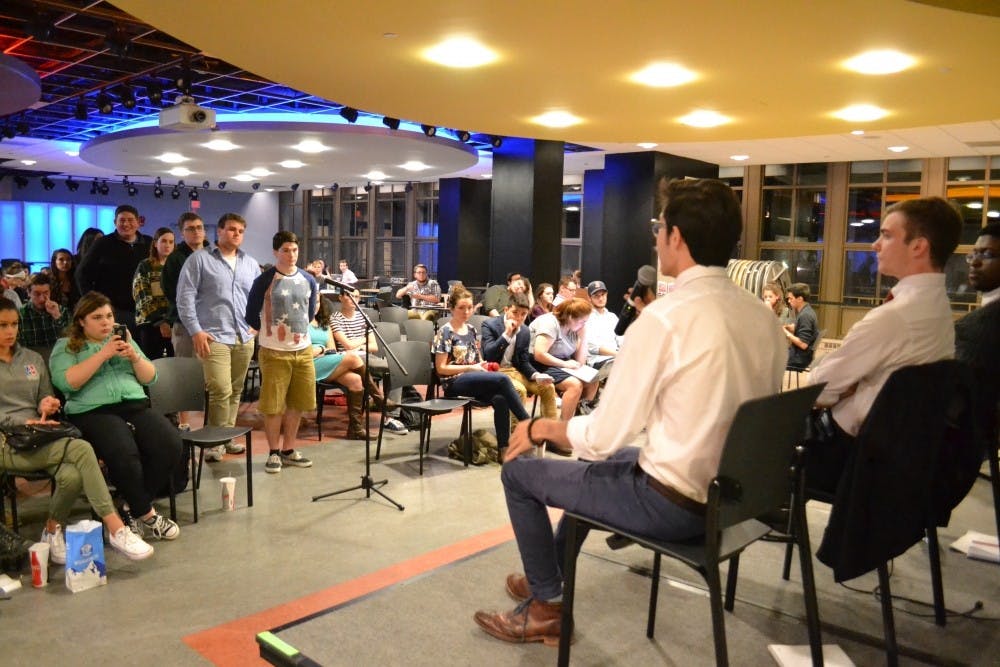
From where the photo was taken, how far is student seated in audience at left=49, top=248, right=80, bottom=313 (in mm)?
6630

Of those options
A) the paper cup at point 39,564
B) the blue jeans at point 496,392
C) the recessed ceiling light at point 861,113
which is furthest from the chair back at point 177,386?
the recessed ceiling light at point 861,113

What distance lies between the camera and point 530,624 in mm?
2596

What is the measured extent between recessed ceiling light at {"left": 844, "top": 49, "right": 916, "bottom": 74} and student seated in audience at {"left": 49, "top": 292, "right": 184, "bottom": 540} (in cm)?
390

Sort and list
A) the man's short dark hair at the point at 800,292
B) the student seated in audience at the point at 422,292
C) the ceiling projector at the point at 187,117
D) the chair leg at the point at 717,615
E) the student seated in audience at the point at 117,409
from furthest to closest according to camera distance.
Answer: the student seated in audience at the point at 422,292 < the ceiling projector at the point at 187,117 < the man's short dark hair at the point at 800,292 < the student seated in audience at the point at 117,409 < the chair leg at the point at 717,615

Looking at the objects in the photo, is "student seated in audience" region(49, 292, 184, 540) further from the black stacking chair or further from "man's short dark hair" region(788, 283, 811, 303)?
"man's short dark hair" region(788, 283, 811, 303)

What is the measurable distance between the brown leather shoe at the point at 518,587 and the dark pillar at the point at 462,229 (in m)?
14.0

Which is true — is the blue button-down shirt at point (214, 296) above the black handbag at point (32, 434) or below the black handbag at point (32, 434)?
above

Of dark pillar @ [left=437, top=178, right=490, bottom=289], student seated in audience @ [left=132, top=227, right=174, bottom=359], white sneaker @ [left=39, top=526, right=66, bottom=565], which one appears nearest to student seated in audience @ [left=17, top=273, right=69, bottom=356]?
student seated in audience @ [left=132, top=227, right=174, bottom=359]

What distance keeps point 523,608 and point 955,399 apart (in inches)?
63.4

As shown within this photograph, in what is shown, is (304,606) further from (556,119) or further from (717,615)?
(556,119)

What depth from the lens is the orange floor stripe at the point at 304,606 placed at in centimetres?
281

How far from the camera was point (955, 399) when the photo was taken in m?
2.62

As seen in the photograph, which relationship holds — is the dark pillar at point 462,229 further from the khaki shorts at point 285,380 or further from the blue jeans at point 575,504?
the blue jeans at point 575,504

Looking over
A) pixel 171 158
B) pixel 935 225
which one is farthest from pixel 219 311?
pixel 171 158
